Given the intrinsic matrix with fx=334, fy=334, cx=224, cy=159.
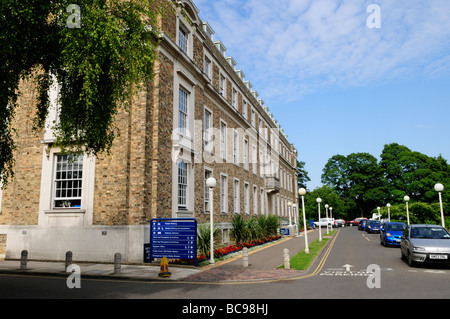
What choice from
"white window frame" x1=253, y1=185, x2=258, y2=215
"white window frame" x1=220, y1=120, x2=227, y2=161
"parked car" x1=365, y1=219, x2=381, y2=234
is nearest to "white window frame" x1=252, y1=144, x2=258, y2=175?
"white window frame" x1=253, y1=185, x2=258, y2=215

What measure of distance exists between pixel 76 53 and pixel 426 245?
12508 millimetres

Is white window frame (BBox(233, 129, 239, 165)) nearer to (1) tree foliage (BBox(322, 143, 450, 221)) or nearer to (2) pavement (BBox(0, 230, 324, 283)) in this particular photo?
(2) pavement (BBox(0, 230, 324, 283))

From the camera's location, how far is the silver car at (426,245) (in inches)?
449

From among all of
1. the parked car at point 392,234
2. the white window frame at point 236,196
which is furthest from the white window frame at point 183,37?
the parked car at point 392,234

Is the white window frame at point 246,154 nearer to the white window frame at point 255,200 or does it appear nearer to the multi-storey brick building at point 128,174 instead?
the white window frame at point 255,200

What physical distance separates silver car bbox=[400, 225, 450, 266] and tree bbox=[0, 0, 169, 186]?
10911mm

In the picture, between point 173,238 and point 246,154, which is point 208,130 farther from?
point 173,238

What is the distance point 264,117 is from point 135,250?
2559 centimetres

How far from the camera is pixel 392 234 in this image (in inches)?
810

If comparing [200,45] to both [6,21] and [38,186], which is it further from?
[6,21]

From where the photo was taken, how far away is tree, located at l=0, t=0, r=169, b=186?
24.7 ft

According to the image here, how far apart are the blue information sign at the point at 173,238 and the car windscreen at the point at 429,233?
862cm

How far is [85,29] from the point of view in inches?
303

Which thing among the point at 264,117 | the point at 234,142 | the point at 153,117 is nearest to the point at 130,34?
the point at 153,117
